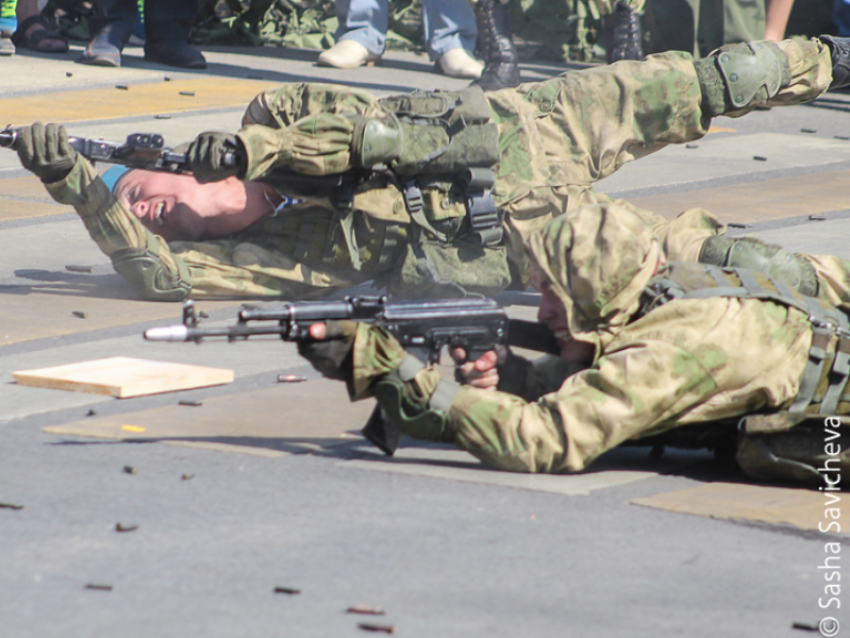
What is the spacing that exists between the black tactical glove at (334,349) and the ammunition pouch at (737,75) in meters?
2.54

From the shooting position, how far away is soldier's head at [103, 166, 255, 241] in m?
5.19

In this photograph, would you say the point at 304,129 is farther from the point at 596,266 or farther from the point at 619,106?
the point at 596,266

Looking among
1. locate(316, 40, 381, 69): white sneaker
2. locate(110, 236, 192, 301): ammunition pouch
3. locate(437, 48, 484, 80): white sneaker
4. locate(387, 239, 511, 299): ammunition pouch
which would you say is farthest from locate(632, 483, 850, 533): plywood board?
locate(316, 40, 381, 69): white sneaker

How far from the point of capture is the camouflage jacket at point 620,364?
3.10 m

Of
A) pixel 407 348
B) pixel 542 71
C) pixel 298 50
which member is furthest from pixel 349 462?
pixel 298 50

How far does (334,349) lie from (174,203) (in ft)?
7.66

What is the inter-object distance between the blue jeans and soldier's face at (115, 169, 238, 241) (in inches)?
251

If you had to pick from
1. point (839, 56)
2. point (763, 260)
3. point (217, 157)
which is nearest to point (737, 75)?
point (839, 56)

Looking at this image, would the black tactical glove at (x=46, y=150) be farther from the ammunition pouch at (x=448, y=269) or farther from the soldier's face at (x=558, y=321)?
the soldier's face at (x=558, y=321)

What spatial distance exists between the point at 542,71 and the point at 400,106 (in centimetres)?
758

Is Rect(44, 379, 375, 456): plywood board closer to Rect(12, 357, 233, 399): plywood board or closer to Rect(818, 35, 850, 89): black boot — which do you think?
Rect(12, 357, 233, 399): plywood board

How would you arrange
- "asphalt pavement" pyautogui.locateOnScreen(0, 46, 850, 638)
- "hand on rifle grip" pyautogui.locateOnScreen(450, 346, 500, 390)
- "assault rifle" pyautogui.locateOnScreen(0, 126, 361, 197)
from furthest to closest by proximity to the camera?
"assault rifle" pyautogui.locateOnScreen(0, 126, 361, 197)
"hand on rifle grip" pyautogui.locateOnScreen(450, 346, 500, 390)
"asphalt pavement" pyautogui.locateOnScreen(0, 46, 850, 638)

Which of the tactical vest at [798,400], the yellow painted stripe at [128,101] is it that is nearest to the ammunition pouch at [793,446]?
the tactical vest at [798,400]

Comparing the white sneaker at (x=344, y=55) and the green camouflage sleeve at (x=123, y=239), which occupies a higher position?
the white sneaker at (x=344, y=55)
